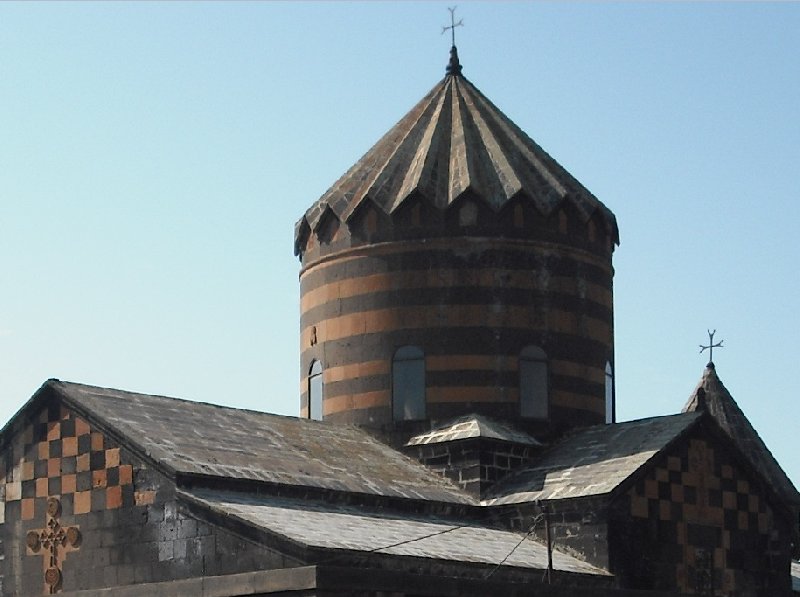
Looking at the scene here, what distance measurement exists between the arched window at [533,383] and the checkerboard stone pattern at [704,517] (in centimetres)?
293

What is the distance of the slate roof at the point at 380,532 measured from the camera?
23.2 m

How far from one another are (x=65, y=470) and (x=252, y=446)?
2867 millimetres

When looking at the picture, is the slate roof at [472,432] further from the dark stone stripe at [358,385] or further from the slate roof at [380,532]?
the slate roof at [380,532]

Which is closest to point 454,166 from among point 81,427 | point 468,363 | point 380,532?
point 468,363

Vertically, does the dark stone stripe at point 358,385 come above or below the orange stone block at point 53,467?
above

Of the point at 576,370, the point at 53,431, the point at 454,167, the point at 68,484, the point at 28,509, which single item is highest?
the point at 454,167

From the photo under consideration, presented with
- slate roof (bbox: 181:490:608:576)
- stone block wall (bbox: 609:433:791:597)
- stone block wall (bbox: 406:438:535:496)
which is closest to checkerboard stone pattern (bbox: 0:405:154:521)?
slate roof (bbox: 181:490:608:576)

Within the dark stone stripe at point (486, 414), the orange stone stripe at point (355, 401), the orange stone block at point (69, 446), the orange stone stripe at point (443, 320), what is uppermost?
the orange stone stripe at point (443, 320)

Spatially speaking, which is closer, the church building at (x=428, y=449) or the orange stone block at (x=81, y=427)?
the church building at (x=428, y=449)

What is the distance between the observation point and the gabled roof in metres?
37.6

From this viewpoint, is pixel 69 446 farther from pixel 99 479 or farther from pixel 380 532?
pixel 380 532

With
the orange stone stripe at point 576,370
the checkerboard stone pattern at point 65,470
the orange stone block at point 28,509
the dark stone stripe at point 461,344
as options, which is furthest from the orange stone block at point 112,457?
the orange stone stripe at point 576,370

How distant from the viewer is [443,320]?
30.2 metres

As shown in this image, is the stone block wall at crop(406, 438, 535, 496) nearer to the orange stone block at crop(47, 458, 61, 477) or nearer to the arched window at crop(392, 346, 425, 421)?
the arched window at crop(392, 346, 425, 421)
